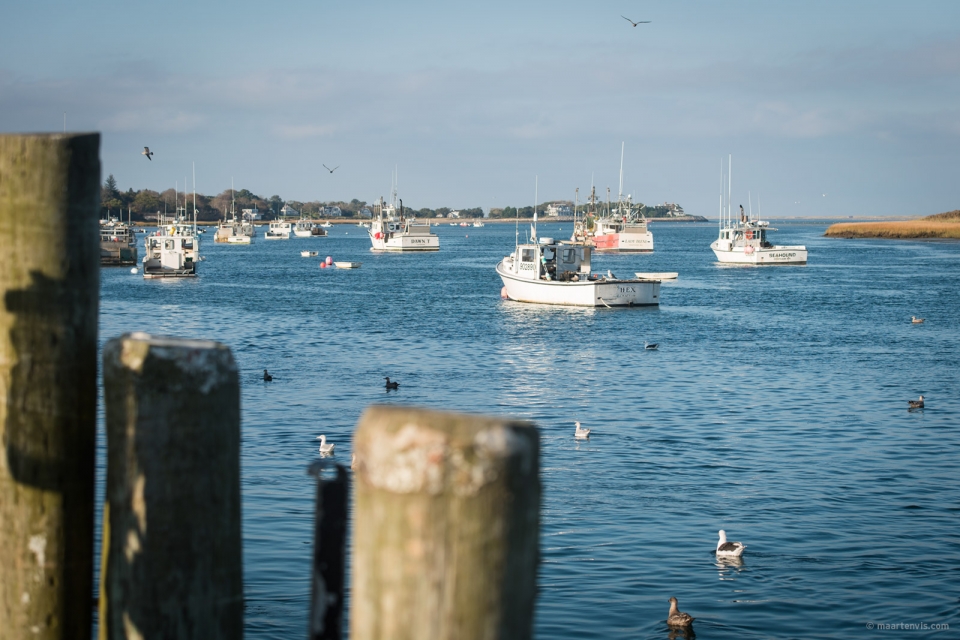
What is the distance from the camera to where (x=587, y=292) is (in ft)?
173

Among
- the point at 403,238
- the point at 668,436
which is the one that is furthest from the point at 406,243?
the point at 668,436

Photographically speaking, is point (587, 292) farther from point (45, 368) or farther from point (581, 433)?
point (45, 368)

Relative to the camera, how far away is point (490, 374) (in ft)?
109

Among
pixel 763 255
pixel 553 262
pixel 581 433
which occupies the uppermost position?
pixel 763 255

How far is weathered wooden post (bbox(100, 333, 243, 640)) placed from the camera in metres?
4.02

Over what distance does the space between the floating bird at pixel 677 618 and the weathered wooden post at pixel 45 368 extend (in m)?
8.71

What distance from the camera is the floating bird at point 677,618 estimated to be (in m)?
11.9

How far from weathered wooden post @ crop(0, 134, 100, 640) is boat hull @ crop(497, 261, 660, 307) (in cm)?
4818

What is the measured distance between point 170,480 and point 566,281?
49.4 meters

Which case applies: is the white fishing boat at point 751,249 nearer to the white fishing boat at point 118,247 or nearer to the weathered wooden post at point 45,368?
the white fishing boat at point 118,247

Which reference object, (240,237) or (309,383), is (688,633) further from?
(240,237)

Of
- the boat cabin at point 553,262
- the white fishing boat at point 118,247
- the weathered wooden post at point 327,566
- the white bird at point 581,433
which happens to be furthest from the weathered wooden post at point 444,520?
the white fishing boat at point 118,247

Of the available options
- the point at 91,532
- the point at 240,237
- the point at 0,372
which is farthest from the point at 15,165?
the point at 240,237

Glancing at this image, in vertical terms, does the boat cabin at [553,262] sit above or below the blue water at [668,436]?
Result: above
